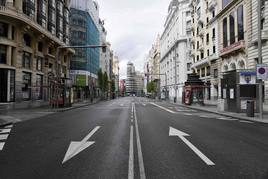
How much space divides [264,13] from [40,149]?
1005 inches

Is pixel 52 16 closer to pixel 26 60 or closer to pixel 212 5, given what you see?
pixel 26 60

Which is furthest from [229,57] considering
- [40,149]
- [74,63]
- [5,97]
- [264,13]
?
[74,63]

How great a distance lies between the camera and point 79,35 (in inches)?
2391

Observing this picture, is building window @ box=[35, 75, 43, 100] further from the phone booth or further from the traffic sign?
the traffic sign

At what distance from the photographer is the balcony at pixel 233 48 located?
28.8 metres

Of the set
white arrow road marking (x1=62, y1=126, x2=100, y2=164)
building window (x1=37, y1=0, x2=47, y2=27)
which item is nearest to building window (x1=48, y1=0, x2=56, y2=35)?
building window (x1=37, y1=0, x2=47, y2=27)

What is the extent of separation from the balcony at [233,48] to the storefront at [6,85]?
1067 inches

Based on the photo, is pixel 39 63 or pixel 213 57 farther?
pixel 213 57

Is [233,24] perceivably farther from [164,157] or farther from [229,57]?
[164,157]

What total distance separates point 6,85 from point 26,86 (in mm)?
4088

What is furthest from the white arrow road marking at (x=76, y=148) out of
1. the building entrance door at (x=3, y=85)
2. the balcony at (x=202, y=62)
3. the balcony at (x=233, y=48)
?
the balcony at (x=202, y=62)

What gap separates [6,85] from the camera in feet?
82.5

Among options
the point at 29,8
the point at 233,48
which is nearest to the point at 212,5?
the point at 233,48

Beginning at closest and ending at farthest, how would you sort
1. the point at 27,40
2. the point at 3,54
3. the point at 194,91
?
the point at 3,54, the point at 27,40, the point at 194,91
